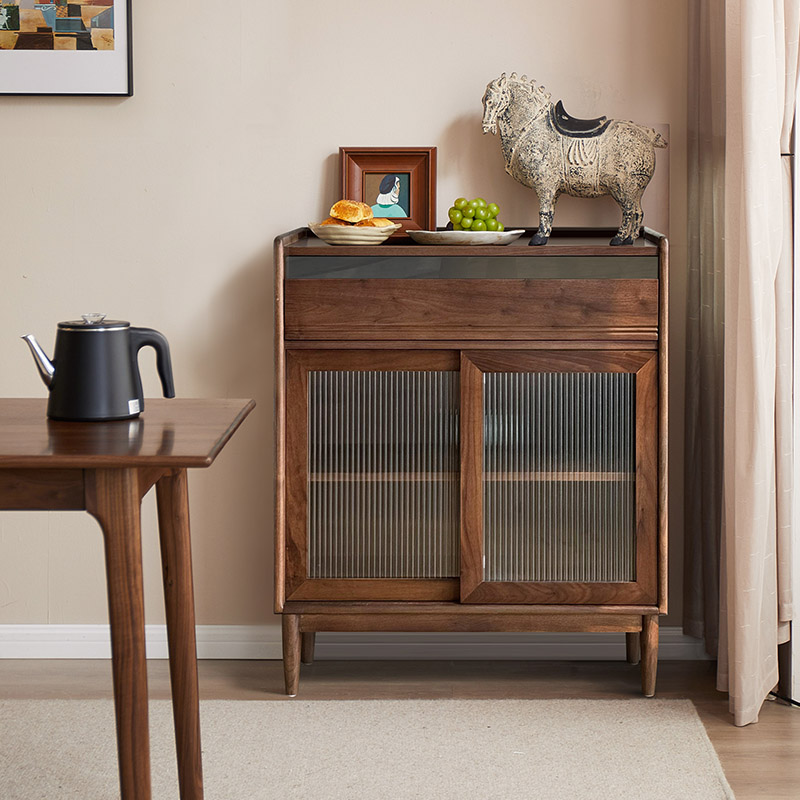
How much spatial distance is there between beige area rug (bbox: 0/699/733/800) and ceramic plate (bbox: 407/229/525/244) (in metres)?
1.14

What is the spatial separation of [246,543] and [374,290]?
0.89m

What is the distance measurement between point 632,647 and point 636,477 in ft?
1.88

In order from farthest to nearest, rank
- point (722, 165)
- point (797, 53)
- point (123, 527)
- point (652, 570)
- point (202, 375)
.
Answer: point (202, 375)
point (722, 165)
point (652, 570)
point (797, 53)
point (123, 527)

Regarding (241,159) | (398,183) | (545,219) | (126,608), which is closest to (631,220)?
(545,219)

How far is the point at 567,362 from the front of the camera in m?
2.35

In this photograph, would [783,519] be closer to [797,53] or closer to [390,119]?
[797,53]

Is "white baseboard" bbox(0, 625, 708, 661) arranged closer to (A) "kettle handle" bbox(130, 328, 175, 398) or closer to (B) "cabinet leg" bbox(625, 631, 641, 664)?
(B) "cabinet leg" bbox(625, 631, 641, 664)

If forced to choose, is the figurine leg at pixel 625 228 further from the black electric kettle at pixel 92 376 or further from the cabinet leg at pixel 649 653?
the black electric kettle at pixel 92 376

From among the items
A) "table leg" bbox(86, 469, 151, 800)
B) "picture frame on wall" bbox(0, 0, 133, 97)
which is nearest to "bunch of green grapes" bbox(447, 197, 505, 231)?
"picture frame on wall" bbox(0, 0, 133, 97)

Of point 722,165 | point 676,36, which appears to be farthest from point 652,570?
point 676,36

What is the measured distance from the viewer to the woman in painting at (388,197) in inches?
105

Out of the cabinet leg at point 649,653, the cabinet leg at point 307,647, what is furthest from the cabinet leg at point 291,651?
the cabinet leg at point 649,653

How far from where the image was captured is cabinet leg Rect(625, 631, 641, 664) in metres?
2.66

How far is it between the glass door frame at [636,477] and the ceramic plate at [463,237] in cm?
27
